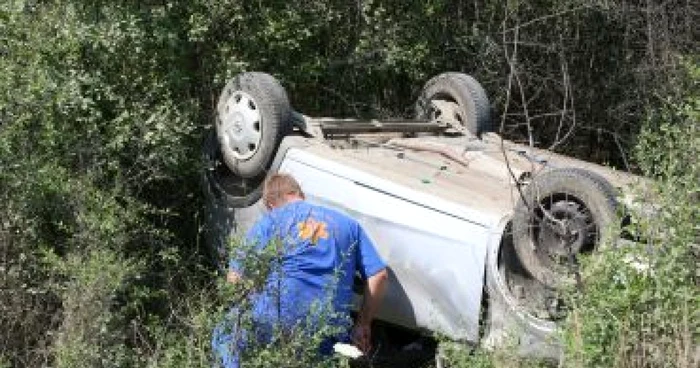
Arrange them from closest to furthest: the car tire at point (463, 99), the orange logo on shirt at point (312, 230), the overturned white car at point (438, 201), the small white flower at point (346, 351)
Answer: the small white flower at point (346, 351), the orange logo on shirt at point (312, 230), the overturned white car at point (438, 201), the car tire at point (463, 99)

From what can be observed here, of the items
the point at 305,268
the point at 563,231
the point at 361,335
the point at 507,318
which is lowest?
the point at 361,335

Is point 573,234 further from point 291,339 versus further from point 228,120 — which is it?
point 228,120

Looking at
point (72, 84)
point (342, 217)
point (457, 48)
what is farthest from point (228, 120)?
point (457, 48)

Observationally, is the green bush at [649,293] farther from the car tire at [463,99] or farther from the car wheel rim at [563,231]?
the car tire at [463,99]

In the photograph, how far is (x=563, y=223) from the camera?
4.95 metres

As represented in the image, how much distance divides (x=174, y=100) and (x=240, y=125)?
0.72 metres

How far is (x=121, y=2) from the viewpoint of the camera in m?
6.80

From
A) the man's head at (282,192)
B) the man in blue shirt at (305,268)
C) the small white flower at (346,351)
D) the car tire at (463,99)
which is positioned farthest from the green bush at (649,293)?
the car tire at (463,99)

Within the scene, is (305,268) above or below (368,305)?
above

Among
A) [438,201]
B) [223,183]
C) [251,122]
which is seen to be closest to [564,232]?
[438,201]

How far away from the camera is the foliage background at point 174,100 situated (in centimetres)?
511

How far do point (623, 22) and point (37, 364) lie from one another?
6.54m

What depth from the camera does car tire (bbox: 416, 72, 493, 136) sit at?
23.7 feet

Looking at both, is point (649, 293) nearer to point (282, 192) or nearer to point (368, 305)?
point (368, 305)
